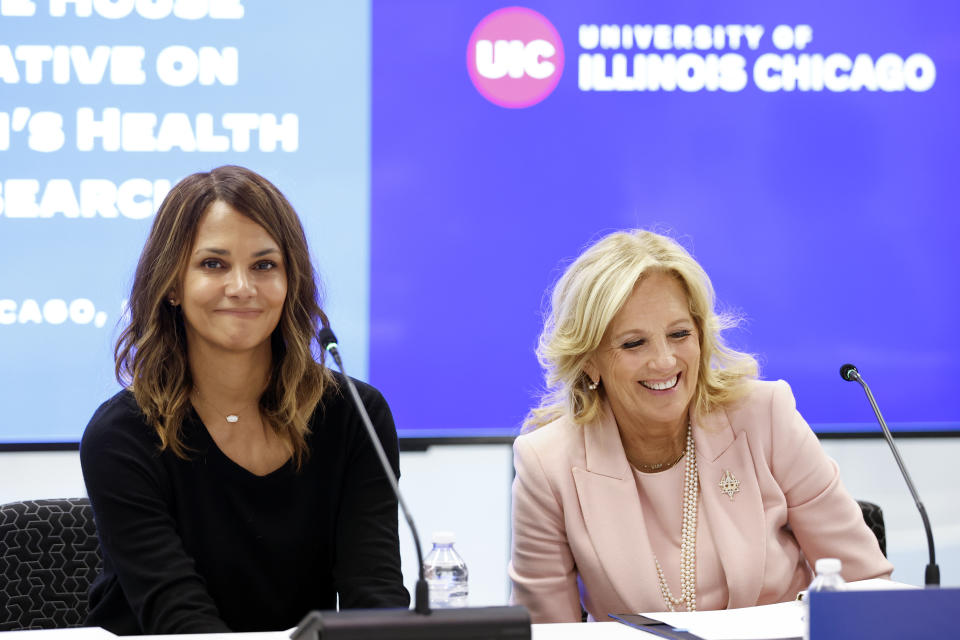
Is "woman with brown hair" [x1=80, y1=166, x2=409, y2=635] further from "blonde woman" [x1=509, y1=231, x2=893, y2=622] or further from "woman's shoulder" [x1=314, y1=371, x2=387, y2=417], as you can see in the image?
Answer: "blonde woman" [x1=509, y1=231, x2=893, y2=622]

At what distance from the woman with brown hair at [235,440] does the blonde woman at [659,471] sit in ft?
1.06

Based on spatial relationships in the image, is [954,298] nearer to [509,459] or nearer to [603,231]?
[603,231]

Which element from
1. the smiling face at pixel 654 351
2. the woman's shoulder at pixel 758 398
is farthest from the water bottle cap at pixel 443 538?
the woman's shoulder at pixel 758 398

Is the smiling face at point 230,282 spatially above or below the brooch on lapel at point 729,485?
above

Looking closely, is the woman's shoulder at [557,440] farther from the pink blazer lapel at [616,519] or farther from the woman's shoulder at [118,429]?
the woman's shoulder at [118,429]

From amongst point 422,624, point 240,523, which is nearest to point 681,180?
point 240,523

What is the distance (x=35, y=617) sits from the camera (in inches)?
84.3

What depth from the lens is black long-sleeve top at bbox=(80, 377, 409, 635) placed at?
6.17 ft

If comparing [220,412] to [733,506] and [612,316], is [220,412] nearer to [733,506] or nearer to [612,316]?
[612,316]

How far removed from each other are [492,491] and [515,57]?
1281mm

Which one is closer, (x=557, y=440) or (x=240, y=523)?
(x=240, y=523)

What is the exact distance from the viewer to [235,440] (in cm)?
205

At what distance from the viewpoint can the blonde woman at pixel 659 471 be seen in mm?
2029

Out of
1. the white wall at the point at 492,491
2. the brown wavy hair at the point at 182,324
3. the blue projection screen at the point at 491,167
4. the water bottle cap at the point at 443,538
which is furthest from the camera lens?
the white wall at the point at 492,491
